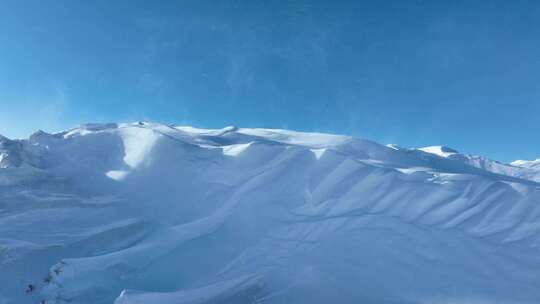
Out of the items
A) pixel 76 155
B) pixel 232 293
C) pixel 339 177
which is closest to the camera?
pixel 232 293

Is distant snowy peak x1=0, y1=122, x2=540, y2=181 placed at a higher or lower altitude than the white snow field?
higher

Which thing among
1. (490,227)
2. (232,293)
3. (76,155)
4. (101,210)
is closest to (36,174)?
(76,155)

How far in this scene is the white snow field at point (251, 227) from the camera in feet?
22.6

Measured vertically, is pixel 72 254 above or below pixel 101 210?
below

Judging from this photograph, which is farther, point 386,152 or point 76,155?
point 386,152

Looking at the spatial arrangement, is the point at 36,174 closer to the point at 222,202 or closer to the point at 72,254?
the point at 72,254

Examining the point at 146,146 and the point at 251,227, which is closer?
the point at 251,227

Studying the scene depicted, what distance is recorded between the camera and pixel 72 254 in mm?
7625

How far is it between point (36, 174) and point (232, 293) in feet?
21.7

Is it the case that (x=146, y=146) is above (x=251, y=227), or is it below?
above

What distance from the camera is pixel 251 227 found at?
846 cm

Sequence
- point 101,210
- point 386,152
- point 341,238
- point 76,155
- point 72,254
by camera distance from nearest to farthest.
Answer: point 72,254 → point 341,238 → point 101,210 → point 76,155 → point 386,152

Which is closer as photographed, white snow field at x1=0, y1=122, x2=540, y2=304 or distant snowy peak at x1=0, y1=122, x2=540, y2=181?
white snow field at x1=0, y1=122, x2=540, y2=304

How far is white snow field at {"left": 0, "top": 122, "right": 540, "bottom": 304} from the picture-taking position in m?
6.88
